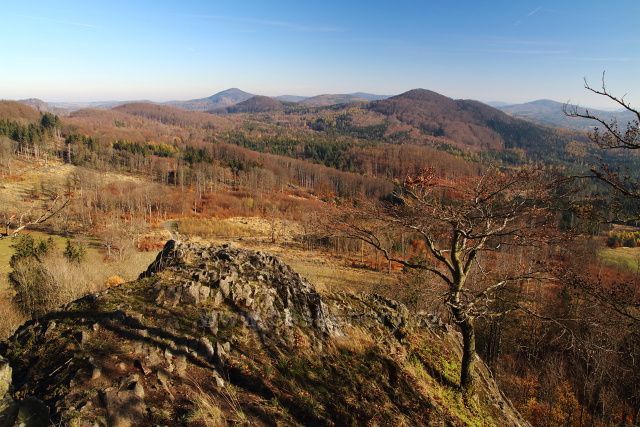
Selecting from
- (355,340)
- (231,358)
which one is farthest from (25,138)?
(355,340)

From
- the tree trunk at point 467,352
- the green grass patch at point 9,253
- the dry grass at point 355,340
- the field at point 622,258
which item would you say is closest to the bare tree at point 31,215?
the dry grass at point 355,340

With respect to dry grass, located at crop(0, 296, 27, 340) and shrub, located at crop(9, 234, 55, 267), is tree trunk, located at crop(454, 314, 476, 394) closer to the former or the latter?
dry grass, located at crop(0, 296, 27, 340)

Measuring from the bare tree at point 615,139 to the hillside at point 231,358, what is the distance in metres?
5.75

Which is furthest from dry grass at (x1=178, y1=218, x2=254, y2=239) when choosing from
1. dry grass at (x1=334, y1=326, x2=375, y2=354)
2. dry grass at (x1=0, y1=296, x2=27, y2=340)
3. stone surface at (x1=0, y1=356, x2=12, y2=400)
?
stone surface at (x1=0, y1=356, x2=12, y2=400)

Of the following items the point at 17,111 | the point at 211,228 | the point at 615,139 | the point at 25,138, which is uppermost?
the point at 17,111

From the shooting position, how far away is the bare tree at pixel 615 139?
603 cm

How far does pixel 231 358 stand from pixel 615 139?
27.7ft

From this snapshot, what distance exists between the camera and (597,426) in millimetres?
18062

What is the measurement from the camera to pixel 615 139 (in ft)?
21.7

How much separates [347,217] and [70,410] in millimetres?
6137

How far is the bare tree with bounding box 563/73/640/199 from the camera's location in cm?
603

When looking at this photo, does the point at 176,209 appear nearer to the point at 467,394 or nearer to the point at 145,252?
the point at 145,252

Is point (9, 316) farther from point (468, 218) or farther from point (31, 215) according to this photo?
point (468, 218)

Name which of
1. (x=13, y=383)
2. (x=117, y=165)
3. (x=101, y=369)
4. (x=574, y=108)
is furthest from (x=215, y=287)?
(x=117, y=165)
